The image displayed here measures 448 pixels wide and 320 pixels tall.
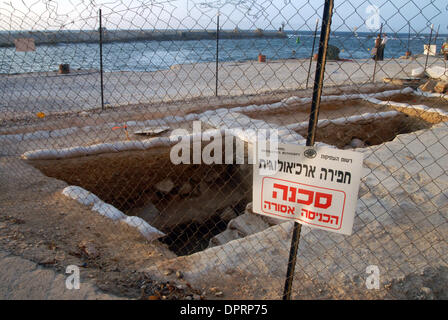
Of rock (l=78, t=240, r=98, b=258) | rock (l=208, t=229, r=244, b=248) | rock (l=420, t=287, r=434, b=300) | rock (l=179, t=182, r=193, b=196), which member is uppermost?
rock (l=420, t=287, r=434, b=300)

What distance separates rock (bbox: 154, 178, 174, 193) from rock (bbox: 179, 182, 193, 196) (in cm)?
23

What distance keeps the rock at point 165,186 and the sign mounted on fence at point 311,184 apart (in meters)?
4.39

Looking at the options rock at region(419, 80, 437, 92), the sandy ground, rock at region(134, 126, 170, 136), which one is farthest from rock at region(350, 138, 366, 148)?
rock at region(419, 80, 437, 92)

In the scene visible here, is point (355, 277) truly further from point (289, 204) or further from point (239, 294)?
point (289, 204)

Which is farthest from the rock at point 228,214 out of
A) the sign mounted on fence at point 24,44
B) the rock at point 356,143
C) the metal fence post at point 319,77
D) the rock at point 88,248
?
the sign mounted on fence at point 24,44

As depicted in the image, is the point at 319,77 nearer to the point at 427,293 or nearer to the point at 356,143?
the point at 427,293

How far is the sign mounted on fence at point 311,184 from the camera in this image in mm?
1872

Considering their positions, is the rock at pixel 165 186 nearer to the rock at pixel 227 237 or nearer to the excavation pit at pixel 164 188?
the excavation pit at pixel 164 188

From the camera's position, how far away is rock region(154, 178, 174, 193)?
6320 millimetres

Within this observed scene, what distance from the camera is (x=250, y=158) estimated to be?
6379 millimetres

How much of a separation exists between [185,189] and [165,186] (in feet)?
1.32

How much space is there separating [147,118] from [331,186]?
22.3ft

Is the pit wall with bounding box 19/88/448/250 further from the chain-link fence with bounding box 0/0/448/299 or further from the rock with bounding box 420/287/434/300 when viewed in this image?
the rock with bounding box 420/287/434/300
